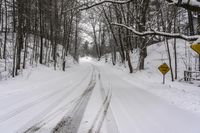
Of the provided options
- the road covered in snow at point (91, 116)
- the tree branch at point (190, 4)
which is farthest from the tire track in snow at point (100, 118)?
the tree branch at point (190, 4)

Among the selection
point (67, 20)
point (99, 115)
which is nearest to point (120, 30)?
point (67, 20)

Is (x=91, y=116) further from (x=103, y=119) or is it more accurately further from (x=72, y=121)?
(x=72, y=121)

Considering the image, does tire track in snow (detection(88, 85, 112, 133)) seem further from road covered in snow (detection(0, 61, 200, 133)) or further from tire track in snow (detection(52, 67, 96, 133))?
tire track in snow (detection(52, 67, 96, 133))

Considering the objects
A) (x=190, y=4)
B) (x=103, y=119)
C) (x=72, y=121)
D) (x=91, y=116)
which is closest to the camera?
(x=72, y=121)

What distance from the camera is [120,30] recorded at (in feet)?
92.7

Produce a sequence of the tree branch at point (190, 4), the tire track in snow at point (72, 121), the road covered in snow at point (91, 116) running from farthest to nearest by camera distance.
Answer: the tree branch at point (190, 4)
the road covered in snow at point (91, 116)
the tire track in snow at point (72, 121)

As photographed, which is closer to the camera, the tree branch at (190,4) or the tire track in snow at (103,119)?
the tire track in snow at (103,119)

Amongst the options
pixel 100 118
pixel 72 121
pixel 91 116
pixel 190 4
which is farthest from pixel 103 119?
pixel 190 4

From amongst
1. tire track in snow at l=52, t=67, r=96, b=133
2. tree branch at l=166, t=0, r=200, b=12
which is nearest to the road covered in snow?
tire track in snow at l=52, t=67, r=96, b=133

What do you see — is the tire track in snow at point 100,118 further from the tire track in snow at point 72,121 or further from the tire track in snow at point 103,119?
the tire track in snow at point 72,121

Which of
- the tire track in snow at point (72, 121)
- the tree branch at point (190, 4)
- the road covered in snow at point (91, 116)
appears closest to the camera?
the tire track in snow at point (72, 121)

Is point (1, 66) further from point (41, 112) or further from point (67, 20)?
point (41, 112)

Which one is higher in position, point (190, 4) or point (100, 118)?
point (190, 4)

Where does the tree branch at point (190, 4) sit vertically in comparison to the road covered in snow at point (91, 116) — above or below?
above
